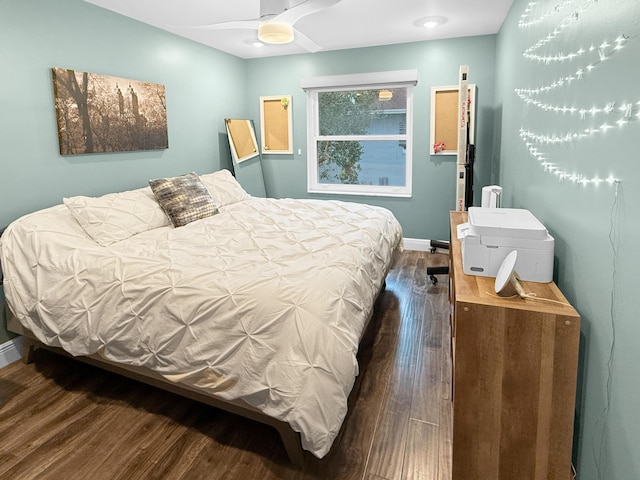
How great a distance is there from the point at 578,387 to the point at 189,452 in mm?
1626

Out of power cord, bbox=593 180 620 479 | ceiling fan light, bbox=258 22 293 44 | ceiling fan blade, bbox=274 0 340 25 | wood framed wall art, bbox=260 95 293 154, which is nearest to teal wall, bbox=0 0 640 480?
power cord, bbox=593 180 620 479

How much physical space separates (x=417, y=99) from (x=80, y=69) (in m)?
3.30

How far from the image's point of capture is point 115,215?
8.62 feet

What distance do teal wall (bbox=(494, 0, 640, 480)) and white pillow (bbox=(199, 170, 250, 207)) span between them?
2.64 m

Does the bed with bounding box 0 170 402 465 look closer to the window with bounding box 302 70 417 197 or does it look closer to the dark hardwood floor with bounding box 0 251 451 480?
the dark hardwood floor with bounding box 0 251 451 480

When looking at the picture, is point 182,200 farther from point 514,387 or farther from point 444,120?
point 444,120

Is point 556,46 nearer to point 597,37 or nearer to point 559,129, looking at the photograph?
point 559,129

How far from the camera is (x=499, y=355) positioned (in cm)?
140

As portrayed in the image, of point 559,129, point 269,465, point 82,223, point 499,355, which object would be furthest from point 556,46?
point 82,223

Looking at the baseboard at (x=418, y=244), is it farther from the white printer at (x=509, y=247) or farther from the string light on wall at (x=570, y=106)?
the white printer at (x=509, y=247)

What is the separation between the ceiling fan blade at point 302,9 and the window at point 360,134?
207 cm

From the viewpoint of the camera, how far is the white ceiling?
10.3 feet

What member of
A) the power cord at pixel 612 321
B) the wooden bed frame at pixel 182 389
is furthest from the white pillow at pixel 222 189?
the power cord at pixel 612 321

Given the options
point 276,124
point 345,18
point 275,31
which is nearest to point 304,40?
point 345,18
